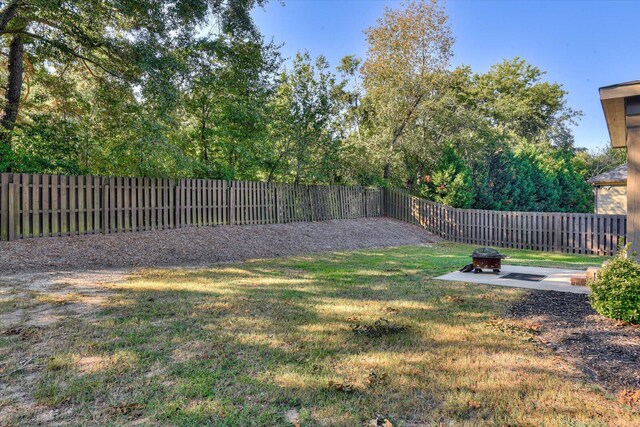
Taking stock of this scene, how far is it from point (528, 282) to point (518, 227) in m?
8.34

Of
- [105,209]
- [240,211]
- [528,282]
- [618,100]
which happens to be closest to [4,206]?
[105,209]

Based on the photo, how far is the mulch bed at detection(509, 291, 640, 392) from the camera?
2.91 metres

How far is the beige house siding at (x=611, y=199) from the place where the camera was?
58.3 feet

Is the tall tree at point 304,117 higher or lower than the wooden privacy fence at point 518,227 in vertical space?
higher

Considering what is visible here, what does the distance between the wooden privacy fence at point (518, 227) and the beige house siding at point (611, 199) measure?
6.95 metres

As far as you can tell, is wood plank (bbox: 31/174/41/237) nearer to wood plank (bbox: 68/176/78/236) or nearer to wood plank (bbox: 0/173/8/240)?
wood plank (bbox: 0/173/8/240)

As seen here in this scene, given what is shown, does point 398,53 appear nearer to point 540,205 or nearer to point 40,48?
point 540,205

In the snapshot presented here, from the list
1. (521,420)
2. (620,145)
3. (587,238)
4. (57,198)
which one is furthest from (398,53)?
(521,420)

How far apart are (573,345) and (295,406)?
2749mm

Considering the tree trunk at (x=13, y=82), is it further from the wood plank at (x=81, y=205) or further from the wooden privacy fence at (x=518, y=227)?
the wooden privacy fence at (x=518, y=227)

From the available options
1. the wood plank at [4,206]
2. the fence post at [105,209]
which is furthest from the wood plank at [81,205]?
the wood plank at [4,206]

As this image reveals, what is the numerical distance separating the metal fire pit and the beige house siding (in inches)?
579

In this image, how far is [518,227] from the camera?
46.0 feet

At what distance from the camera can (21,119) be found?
10906 millimetres
